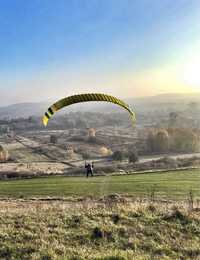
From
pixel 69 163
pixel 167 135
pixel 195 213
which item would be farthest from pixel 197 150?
pixel 195 213

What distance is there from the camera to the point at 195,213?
15.7 m

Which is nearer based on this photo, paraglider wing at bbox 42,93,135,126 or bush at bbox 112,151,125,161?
paraglider wing at bbox 42,93,135,126

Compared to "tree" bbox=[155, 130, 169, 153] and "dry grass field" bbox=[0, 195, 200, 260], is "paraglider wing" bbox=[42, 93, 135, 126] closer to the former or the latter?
"dry grass field" bbox=[0, 195, 200, 260]

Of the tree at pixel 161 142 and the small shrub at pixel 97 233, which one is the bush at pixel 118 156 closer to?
the tree at pixel 161 142

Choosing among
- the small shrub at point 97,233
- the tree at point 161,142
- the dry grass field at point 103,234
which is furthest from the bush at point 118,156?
the small shrub at point 97,233

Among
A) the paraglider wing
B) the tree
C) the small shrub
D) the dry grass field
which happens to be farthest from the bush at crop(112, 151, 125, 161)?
the paraglider wing

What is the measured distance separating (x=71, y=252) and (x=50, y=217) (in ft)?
11.9

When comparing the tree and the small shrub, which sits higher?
the tree

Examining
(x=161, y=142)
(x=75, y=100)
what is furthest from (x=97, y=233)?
(x=161, y=142)

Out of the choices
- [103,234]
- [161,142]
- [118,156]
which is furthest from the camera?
[161,142]

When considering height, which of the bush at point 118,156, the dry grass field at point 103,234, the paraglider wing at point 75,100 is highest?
the paraglider wing at point 75,100

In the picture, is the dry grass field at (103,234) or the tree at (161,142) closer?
the dry grass field at (103,234)

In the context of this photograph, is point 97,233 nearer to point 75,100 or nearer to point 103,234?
point 103,234

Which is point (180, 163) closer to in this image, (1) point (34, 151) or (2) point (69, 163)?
(2) point (69, 163)
